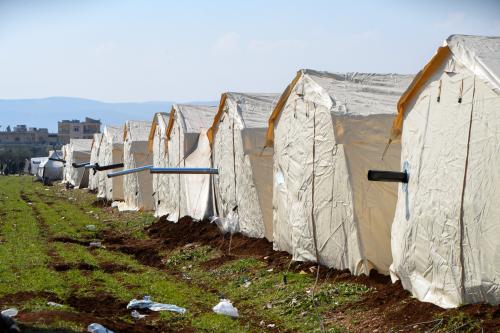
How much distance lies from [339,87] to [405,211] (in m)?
4.89

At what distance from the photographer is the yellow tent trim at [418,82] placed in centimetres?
1009

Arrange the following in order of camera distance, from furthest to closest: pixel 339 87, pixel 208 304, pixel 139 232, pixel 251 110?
pixel 139 232
pixel 251 110
pixel 339 87
pixel 208 304

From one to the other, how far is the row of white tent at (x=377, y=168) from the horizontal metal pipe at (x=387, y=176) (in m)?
0.07

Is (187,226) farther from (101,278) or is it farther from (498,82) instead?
(498,82)

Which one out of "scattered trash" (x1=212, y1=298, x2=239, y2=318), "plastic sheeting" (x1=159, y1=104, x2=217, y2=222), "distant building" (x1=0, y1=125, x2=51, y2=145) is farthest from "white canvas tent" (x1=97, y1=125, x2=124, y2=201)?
"distant building" (x1=0, y1=125, x2=51, y2=145)

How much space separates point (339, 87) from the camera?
15.3 m

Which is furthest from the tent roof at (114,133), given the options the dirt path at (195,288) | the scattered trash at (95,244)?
the scattered trash at (95,244)

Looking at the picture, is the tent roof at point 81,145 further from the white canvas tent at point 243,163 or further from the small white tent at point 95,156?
the white canvas tent at point 243,163

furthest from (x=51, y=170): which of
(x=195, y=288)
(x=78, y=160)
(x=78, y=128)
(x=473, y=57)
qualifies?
(x=78, y=128)

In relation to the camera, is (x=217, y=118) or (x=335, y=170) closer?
(x=335, y=170)

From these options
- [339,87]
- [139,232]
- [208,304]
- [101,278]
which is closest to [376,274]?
[208,304]

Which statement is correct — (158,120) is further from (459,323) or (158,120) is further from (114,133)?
(459,323)

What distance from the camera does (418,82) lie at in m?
10.8

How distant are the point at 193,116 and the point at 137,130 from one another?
A: 9.83m
